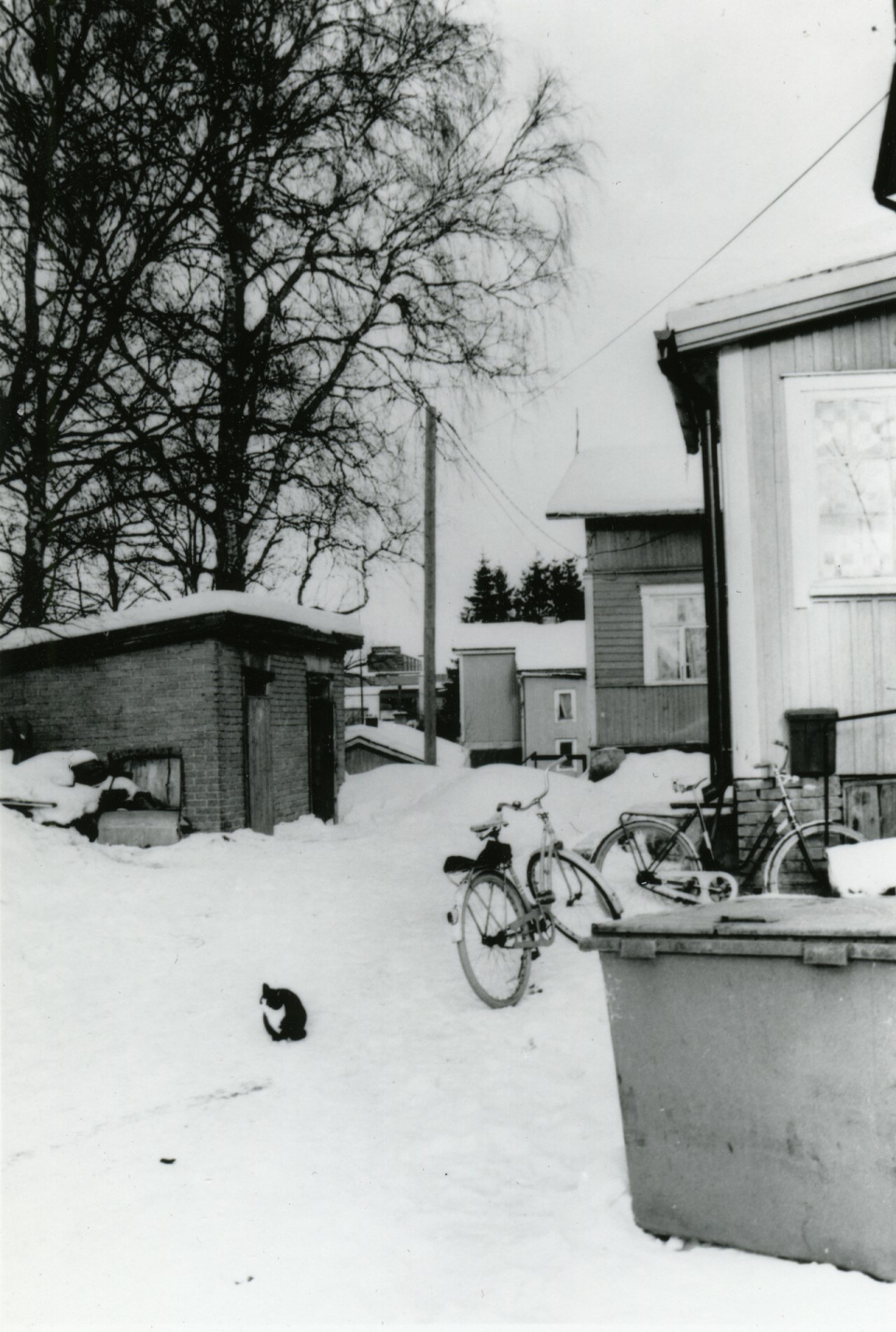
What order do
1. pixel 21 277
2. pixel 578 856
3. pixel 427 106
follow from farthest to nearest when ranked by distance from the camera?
1. pixel 427 106
2. pixel 21 277
3. pixel 578 856

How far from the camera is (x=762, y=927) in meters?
2.88

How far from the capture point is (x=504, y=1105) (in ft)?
15.0

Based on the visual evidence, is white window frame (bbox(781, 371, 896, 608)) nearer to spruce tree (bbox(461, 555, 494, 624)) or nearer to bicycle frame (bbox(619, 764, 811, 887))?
bicycle frame (bbox(619, 764, 811, 887))

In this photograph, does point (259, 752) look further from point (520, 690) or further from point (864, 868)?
point (520, 690)

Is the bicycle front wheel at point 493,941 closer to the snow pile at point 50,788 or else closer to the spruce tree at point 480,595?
the snow pile at point 50,788

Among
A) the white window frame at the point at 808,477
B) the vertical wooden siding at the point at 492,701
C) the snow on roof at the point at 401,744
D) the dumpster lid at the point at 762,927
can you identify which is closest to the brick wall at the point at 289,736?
the white window frame at the point at 808,477

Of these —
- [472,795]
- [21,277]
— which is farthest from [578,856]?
[472,795]

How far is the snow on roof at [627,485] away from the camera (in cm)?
2019

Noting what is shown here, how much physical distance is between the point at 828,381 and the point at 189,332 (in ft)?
17.9

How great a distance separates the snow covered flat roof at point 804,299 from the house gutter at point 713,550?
42 cm

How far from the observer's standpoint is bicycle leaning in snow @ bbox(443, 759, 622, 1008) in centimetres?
602

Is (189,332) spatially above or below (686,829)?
above

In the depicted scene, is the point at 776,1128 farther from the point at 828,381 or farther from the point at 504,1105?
the point at 828,381

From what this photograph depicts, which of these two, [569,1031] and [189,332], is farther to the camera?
[189,332]
